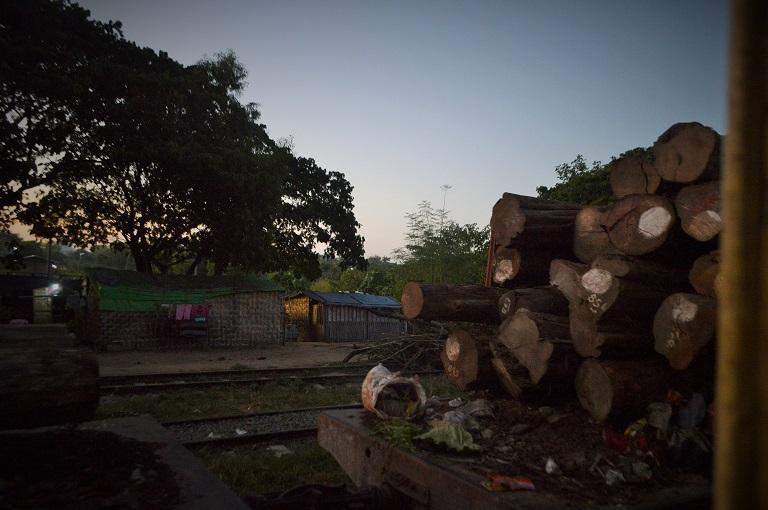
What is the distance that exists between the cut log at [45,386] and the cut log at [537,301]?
3253 millimetres

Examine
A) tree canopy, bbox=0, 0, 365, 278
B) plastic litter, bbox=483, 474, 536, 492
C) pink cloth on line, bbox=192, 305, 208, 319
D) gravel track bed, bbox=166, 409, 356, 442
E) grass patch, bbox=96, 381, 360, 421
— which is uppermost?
tree canopy, bbox=0, 0, 365, 278

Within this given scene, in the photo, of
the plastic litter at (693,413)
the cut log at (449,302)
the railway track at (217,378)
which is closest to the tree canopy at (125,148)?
the railway track at (217,378)

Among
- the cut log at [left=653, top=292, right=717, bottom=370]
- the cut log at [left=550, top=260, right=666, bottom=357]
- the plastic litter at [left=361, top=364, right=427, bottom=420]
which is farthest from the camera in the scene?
the plastic litter at [left=361, top=364, right=427, bottom=420]

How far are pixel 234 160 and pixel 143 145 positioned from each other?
3.33m

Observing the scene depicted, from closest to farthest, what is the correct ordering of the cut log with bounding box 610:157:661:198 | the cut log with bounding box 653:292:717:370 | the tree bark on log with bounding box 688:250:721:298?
the cut log with bounding box 653:292:717:370
the tree bark on log with bounding box 688:250:721:298
the cut log with bounding box 610:157:661:198

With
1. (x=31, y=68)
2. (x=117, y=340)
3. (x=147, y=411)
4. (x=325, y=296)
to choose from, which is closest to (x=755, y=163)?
(x=147, y=411)

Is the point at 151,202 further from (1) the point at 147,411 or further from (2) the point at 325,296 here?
(1) the point at 147,411

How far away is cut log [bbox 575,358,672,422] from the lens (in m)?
3.17

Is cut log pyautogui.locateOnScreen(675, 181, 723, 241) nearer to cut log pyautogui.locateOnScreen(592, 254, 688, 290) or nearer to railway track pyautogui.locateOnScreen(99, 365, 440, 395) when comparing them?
cut log pyautogui.locateOnScreen(592, 254, 688, 290)

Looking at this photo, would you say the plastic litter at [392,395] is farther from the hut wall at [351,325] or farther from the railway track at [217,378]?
the hut wall at [351,325]

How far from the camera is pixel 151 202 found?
58.9ft

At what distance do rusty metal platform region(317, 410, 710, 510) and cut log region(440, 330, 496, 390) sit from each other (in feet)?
3.56

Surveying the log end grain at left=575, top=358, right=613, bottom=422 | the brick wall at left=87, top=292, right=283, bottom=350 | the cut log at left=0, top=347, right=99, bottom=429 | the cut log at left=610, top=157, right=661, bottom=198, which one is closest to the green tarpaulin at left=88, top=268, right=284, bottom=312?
the brick wall at left=87, top=292, right=283, bottom=350

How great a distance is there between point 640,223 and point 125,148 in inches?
710
